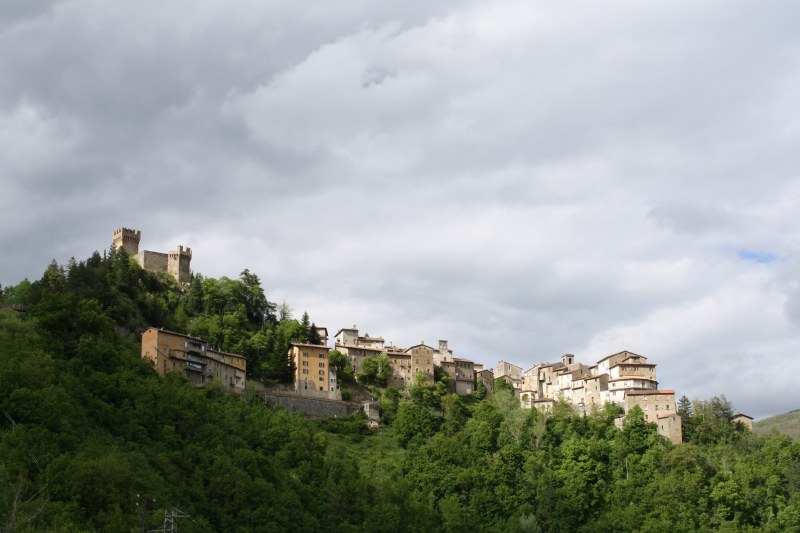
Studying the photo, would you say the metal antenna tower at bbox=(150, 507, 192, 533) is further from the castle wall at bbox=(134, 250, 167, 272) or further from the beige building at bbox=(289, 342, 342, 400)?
the castle wall at bbox=(134, 250, 167, 272)

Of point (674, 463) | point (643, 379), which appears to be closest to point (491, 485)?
point (674, 463)

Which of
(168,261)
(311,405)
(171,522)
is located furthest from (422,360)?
(171,522)

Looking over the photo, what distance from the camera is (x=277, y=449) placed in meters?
81.8

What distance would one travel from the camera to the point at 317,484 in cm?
7888

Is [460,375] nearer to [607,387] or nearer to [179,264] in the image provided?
[607,387]

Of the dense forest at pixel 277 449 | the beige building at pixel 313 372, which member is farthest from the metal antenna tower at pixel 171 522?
the beige building at pixel 313 372

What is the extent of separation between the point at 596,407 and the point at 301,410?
30.4 meters

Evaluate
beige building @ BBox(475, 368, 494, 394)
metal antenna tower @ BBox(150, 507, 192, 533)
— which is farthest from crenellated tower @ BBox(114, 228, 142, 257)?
metal antenna tower @ BBox(150, 507, 192, 533)

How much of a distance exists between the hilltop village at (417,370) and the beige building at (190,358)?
0.28 feet

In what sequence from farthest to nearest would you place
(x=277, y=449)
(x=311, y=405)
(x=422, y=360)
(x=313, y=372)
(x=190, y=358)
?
(x=422, y=360) → (x=313, y=372) → (x=311, y=405) → (x=190, y=358) → (x=277, y=449)

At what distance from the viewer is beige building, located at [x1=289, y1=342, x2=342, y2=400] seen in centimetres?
10006

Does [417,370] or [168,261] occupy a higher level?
[168,261]

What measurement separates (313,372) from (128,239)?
32.0 metres

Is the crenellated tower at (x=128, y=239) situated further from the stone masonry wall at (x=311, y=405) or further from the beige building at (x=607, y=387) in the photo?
the beige building at (x=607, y=387)
